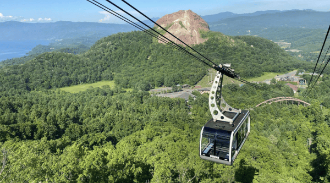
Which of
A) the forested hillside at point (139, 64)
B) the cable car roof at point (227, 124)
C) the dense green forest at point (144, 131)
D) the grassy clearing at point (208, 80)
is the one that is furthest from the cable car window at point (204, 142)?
the grassy clearing at point (208, 80)

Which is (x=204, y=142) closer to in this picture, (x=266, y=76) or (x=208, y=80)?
(x=208, y=80)

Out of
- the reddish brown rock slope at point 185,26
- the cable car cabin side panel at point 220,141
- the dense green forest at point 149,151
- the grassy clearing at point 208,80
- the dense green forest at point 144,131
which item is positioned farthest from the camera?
the reddish brown rock slope at point 185,26

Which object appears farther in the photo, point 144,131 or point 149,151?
point 144,131

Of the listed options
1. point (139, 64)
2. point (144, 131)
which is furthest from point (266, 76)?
point (144, 131)

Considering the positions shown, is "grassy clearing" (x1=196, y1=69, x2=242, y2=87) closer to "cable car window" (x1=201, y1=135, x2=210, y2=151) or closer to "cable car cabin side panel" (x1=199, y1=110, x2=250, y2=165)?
"cable car cabin side panel" (x1=199, y1=110, x2=250, y2=165)

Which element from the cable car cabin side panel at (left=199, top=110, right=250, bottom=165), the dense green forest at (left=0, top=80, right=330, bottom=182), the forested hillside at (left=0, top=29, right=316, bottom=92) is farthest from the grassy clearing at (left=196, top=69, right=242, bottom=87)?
the cable car cabin side panel at (left=199, top=110, right=250, bottom=165)

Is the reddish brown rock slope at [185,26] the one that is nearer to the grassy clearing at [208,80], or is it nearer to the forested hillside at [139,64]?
the forested hillside at [139,64]

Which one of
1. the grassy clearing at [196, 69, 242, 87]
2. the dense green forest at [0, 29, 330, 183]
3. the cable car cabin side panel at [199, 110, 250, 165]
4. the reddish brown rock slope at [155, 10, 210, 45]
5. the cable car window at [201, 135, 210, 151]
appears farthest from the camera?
the reddish brown rock slope at [155, 10, 210, 45]
